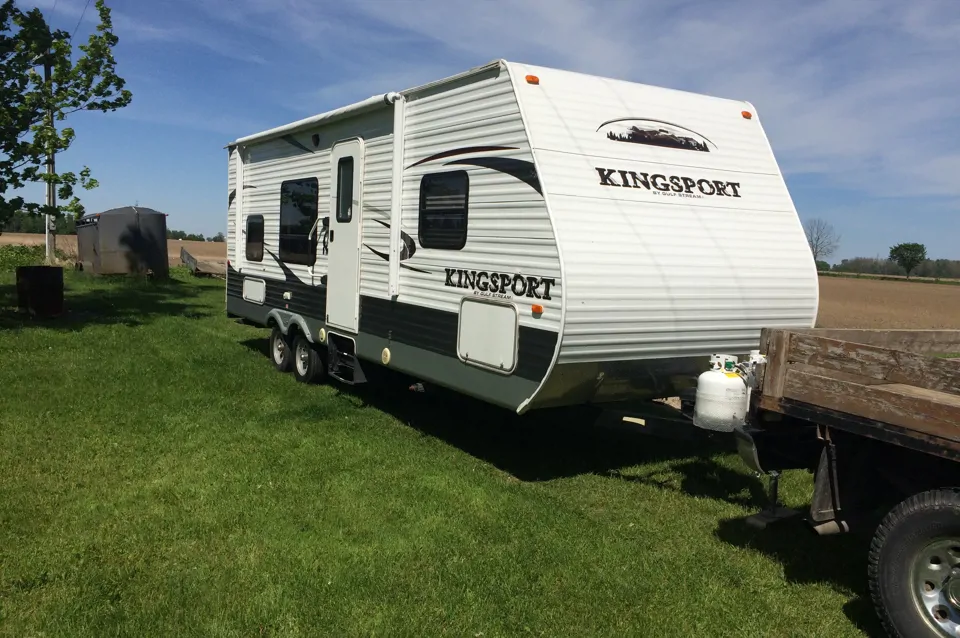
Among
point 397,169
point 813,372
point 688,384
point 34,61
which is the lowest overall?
point 688,384

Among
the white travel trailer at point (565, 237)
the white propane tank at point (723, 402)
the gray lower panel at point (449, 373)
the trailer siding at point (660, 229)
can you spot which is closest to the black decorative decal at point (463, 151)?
the white travel trailer at point (565, 237)

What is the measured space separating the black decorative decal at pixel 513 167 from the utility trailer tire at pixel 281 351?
4.50 m

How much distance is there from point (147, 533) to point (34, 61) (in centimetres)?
1149

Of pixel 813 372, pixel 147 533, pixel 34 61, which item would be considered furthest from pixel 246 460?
pixel 34 61

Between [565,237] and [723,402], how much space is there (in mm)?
1449

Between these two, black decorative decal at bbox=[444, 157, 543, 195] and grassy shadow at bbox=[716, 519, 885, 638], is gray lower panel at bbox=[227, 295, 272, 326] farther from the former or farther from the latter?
grassy shadow at bbox=[716, 519, 885, 638]

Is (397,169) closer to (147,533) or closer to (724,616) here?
(147,533)

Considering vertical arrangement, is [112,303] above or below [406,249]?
below

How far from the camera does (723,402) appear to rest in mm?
4590

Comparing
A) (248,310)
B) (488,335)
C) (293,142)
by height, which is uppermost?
(293,142)

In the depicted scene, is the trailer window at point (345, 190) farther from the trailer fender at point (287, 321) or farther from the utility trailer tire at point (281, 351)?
the utility trailer tire at point (281, 351)

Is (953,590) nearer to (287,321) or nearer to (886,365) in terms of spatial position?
(886,365)

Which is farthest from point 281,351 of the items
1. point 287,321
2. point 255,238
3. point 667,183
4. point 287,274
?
point 667,183

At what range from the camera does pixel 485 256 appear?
5.66 m
